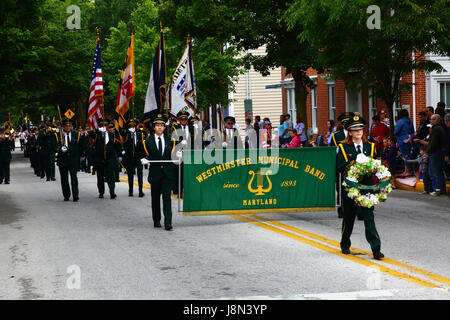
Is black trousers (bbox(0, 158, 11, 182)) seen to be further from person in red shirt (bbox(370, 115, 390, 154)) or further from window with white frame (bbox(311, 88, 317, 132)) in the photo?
window with white frame (bbox(311, 88, 317, 132))

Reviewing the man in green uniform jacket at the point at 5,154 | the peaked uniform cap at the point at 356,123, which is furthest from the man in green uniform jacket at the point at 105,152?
the peaked uniform cap at the point at 356,123

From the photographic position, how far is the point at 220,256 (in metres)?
10.5

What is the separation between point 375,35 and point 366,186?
11.5 meters

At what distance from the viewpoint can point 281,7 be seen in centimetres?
2850

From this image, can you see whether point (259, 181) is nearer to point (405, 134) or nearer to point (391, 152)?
point (391, 152)

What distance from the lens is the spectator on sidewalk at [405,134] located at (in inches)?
838

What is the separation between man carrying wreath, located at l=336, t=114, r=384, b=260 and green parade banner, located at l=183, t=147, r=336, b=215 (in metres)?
3.13

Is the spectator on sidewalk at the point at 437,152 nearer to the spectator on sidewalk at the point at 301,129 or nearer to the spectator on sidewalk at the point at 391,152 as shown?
the spectator on sidewalk at the point at 391,152

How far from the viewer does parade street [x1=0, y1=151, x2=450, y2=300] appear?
323 inches

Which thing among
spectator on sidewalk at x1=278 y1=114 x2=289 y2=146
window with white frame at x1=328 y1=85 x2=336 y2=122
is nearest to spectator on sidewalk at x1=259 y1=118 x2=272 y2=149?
spectator on sidewalk at x1=278 y1=114 x2=289 y2=146

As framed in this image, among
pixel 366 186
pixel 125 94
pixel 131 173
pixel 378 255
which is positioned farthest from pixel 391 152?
pixel 378 255

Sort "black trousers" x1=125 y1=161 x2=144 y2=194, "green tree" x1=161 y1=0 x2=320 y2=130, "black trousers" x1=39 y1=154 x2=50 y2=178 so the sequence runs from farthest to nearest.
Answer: "black trousers" x1=39 y1=154 x2=50 y2=178 < "green tree" x1=161 y1=0 x2=320 y2=130 < "black trousers" x1=125 y1=161 x2=144 y2=194

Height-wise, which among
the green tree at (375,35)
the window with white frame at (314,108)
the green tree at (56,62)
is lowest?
the window with white frame at (314,108)

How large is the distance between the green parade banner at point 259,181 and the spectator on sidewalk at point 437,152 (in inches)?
205
